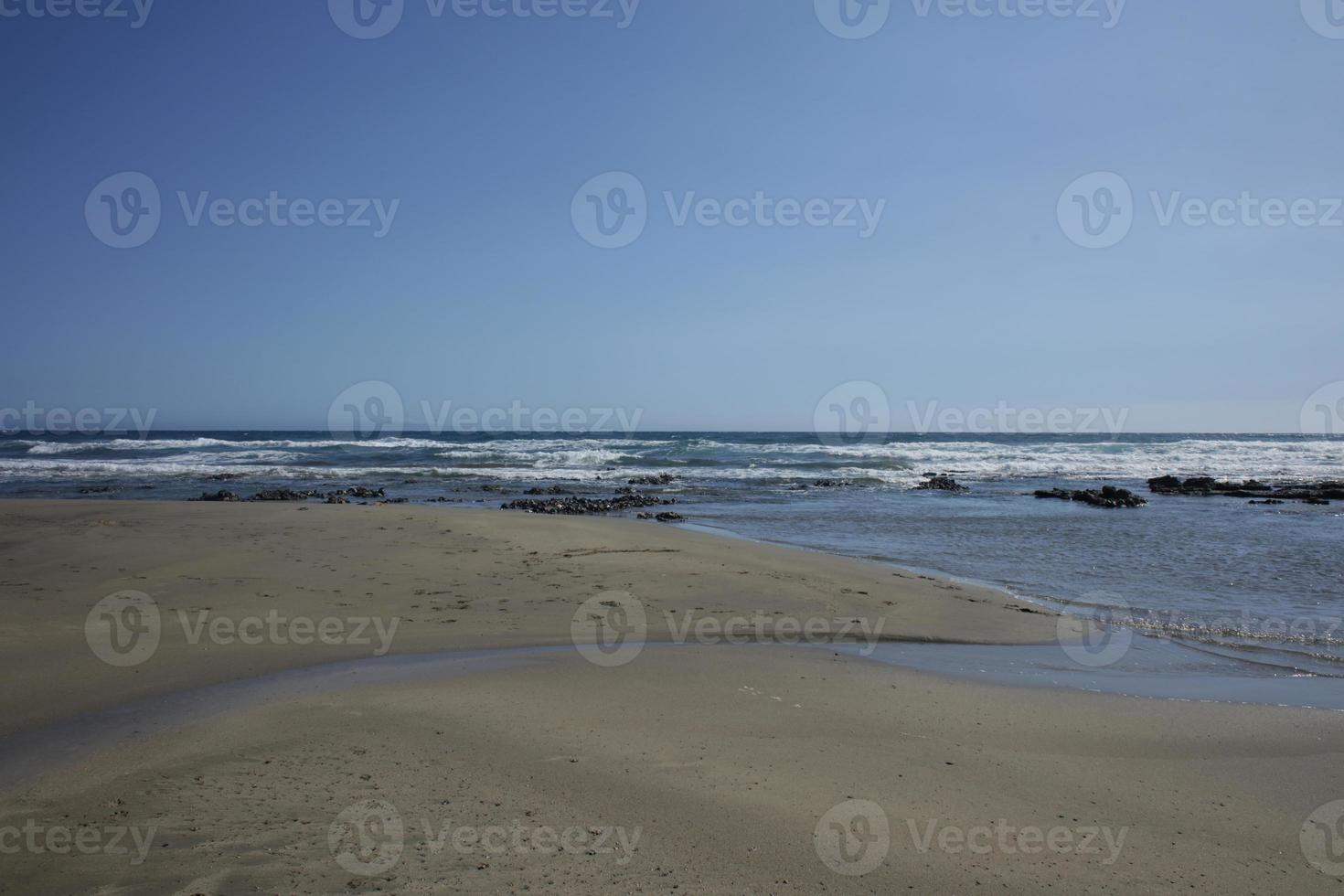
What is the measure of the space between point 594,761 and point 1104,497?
1988cm

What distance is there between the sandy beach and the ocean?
91.7 inches

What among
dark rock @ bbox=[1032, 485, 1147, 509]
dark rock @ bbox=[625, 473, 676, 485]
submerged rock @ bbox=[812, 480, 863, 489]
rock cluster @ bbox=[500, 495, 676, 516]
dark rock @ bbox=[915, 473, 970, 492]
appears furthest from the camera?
dark rock @ bbox=[625, 473, 676, 485]

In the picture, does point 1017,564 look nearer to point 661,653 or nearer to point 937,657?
point 937,657

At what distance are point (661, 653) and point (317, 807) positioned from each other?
3015 mm

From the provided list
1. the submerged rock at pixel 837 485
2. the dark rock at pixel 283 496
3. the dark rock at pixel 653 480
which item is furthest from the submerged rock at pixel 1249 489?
the dark rock at pixel 283 496

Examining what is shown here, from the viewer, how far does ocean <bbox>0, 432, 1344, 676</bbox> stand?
7973mm

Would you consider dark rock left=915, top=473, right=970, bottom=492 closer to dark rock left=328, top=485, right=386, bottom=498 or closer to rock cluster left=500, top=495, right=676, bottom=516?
rock cluster left=500, top=495, right=676, bottom=516

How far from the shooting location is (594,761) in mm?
3682

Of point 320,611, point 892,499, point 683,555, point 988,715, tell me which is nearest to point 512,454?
point 892,499

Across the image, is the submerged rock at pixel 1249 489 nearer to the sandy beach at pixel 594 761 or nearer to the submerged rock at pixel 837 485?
the submerged rock at pixel 837 485

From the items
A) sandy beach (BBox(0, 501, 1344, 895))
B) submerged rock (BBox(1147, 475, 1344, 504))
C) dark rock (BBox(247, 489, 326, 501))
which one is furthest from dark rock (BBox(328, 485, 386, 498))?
submerged rock (BBox(1147, 475, 1344, 504))

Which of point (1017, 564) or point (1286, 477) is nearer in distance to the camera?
point (1017, 564)

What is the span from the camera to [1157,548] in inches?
464

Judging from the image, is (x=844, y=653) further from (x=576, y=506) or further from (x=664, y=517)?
(x=576, y=506)
